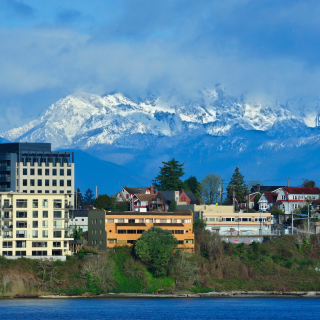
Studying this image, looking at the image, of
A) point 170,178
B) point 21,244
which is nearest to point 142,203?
point 170,178

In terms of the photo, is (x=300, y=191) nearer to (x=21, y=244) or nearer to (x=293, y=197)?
(x=293, y=197)

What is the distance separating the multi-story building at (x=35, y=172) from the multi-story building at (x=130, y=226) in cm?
3798

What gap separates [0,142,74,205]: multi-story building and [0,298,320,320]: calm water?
59.3 metres

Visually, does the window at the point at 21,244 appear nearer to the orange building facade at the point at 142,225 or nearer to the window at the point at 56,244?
Answer: the window at the point at 56,244

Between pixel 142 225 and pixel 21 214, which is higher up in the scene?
pixel 21 214

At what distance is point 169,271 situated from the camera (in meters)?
115

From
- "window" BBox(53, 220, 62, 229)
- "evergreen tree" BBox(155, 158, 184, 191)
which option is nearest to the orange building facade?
"window" BBox(53, 220, 62, 229)

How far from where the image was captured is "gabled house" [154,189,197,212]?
159000 mm

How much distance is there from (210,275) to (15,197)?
37.1 m

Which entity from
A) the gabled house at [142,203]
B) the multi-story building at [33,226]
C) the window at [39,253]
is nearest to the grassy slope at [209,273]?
the window at [39,253]

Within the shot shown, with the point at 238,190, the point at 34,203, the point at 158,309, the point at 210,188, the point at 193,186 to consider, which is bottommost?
the point at 158,309

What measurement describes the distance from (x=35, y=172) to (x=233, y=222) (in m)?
52.4

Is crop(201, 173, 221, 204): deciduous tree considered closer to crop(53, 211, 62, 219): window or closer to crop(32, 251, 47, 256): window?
crop(53, 211, 62, 219): window

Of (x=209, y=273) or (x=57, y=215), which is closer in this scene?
(x=57, y=215)
